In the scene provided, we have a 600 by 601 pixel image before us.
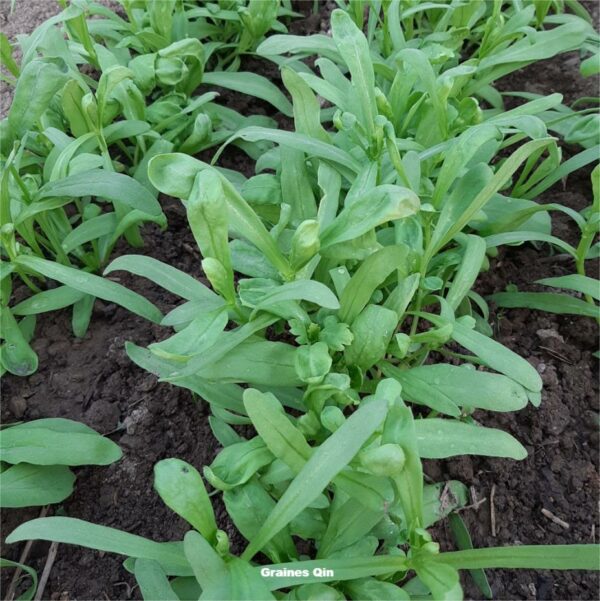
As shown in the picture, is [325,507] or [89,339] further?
[89,339]

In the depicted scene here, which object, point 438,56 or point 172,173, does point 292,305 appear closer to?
point 172,173

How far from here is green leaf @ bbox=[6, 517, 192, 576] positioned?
84 centimetres

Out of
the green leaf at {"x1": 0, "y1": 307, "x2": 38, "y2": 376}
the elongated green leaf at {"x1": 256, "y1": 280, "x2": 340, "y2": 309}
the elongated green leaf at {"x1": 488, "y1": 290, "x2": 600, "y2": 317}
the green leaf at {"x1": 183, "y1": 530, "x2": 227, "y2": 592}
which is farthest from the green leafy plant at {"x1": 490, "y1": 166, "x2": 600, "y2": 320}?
the green leaf at {"x1": 0, "y1": 307, "x2": 38, "y2": 376}

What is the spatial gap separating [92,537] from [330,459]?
349mm

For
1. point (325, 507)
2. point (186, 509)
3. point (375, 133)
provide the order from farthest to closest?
point (375, 133) < point (325, 507) < point (186, 509)

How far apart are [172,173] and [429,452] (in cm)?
53

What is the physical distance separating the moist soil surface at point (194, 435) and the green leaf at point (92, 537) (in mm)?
208

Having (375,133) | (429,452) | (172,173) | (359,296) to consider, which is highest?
(172,173)

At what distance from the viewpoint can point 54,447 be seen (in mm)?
1075

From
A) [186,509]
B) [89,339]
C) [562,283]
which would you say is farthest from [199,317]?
[562,283]

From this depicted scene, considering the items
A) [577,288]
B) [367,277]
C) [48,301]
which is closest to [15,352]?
[48,301]

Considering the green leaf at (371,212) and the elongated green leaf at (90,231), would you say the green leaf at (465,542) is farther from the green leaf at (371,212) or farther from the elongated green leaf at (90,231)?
the elongated green leaf at (90,231)

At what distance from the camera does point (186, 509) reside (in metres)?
0.84

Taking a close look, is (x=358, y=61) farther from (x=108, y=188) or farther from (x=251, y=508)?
(x=251, y=508)
